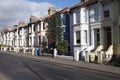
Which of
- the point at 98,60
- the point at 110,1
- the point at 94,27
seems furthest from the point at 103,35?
the point at 98,60

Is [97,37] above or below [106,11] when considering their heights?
below

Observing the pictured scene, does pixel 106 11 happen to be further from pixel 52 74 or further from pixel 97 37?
pixel 52 74

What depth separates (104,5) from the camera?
31922mm

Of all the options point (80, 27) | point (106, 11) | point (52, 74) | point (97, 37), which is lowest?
point (52, 74)

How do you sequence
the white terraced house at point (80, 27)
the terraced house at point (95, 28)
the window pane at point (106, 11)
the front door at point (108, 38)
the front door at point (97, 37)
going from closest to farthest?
1. the terraced house at point (95, 28)
2. the window pane at point (106, 11)
3. the front door at point (108, 38)
4. the front door at point (97, 37)
5. the white terraced house at point (80, 27)

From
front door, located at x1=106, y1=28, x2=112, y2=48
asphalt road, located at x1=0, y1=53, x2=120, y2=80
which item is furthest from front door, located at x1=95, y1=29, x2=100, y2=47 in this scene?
asphalt road, located at x1=0, y1=53, x2=120, y2=80

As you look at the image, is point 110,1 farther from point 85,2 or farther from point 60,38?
point 60,38

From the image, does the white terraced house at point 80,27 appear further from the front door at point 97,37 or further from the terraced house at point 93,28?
the front door at point 97,37

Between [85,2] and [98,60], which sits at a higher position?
[85,2]

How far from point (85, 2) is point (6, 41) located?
5801 cm

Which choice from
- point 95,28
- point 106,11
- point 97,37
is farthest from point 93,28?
point 106,11

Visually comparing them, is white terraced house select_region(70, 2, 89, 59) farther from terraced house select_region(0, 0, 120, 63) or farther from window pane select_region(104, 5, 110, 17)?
window pane select_region(104, 5, 110, 17)

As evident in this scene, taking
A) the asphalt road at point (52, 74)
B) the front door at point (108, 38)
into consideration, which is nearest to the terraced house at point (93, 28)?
the front door at point (108, 38)

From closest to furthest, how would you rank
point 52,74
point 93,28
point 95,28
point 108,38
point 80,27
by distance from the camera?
point 52,74 < point 108,38 < point 95,28 < point 93,28 < point 80,27
